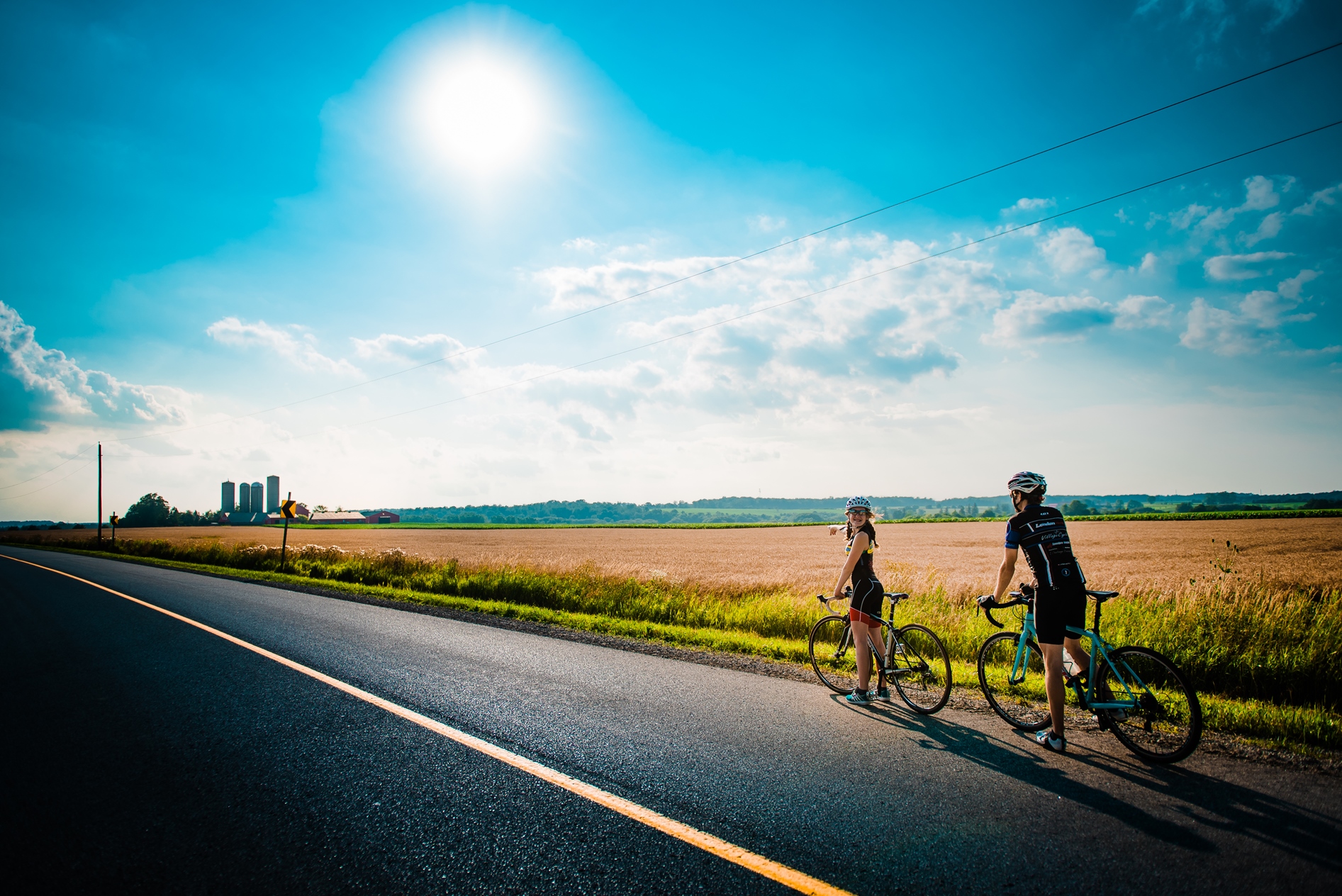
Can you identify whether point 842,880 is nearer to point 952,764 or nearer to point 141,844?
point 952,764

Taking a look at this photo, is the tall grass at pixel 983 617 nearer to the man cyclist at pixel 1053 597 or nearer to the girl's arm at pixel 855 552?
the girl's arm at pixel 855 552

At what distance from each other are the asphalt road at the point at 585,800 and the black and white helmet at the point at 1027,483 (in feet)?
7.24

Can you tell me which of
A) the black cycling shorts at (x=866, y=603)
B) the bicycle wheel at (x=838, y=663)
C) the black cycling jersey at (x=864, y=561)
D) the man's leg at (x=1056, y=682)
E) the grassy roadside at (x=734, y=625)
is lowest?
the grassy roadside at (x=734, y=625)

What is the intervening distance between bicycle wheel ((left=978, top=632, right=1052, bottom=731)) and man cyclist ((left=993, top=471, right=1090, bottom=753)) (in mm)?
296

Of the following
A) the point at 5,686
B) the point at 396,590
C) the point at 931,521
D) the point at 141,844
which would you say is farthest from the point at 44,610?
the point at 931,521

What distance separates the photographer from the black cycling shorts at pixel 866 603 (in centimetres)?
630

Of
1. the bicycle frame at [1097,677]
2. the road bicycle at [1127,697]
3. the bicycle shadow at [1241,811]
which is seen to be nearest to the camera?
the bicycle shadow at [1241,811]

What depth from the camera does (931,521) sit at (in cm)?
7831

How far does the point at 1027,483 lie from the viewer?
5.33m

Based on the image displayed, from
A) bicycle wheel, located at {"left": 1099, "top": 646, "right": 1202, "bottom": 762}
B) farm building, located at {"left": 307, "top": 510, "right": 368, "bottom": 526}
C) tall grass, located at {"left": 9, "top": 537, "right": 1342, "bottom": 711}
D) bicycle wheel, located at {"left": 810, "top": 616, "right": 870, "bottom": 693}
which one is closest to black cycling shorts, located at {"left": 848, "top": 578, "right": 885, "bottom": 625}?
bicycle wheel, located at {"left": 810, "top": 616, "right": 870, "bottom": 693}

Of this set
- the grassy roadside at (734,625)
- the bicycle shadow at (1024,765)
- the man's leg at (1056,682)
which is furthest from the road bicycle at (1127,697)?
the grassy roadside at (734,625)

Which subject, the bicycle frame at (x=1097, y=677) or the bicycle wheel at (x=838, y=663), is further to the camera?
the bicycle wheel at (x=838, y=663)

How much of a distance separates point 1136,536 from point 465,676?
48.2 meters

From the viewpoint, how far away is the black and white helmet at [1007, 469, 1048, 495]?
17.4 ft
